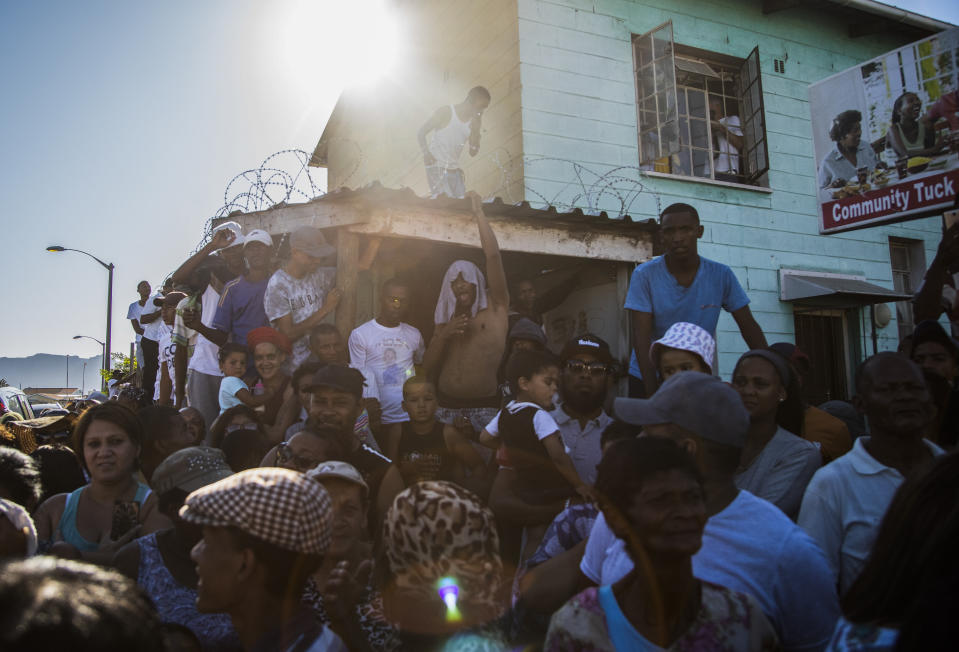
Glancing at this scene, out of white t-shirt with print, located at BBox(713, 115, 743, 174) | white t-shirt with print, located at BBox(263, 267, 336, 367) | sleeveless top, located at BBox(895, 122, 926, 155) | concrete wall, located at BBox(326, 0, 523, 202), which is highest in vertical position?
concrete wall, located at BBox(326, 0, 523, 202)

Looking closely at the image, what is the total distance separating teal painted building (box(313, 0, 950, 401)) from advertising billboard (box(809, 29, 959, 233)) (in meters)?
3.15

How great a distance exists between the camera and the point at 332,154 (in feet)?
52.3

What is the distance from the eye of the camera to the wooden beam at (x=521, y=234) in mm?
5305

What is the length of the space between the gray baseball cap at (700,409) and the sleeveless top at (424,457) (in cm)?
213

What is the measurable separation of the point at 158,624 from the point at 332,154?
15.8 m

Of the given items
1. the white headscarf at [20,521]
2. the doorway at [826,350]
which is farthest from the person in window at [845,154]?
the white headscarf at [20,521]

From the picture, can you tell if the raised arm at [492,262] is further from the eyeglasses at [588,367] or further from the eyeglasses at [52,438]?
the eyeglasses at [52,438]

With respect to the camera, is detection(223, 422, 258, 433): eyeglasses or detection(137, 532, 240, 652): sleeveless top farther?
detection(223, 422, 258, 433): eyeglasses

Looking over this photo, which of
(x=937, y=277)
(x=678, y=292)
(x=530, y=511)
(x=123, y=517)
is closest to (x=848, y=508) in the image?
(x=530, y=511)

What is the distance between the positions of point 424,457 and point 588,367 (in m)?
1.27

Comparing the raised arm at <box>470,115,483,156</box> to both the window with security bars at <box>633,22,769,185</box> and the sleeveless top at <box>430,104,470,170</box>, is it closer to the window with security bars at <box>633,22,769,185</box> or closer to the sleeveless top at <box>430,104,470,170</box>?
the sleeveless top at <box>430,104,470,170</box>

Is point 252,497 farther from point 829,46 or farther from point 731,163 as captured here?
point 829,46

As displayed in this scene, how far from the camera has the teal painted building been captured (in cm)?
871

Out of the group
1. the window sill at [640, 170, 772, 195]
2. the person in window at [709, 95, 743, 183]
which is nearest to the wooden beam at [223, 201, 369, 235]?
the window sill at [640, 170, 772, 195]
